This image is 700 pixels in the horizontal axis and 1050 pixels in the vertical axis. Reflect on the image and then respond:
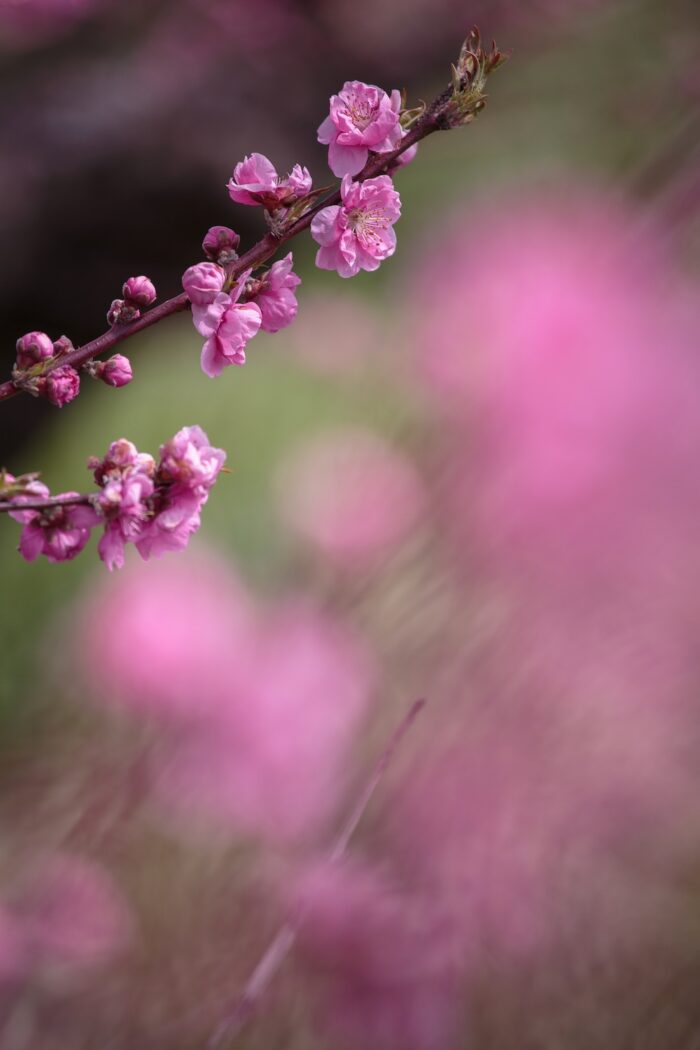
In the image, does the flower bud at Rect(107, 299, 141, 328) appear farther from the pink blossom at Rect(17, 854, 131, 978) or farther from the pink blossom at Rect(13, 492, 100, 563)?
the pink blossom at Rect(17, 854, 131, 978)

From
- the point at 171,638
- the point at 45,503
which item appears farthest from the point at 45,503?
the point at 171,638

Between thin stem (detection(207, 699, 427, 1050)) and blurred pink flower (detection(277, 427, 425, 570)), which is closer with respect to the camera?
thin stem (detection(207, 699, 427, 1050))

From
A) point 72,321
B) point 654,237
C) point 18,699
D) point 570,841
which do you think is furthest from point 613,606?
point 72,321

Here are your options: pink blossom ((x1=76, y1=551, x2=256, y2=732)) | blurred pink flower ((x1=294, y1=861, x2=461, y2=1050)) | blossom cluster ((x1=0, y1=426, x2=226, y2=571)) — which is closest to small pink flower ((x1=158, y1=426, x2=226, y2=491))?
blossom cluster ((x1=0, y1=426, x2=226, y2=571))

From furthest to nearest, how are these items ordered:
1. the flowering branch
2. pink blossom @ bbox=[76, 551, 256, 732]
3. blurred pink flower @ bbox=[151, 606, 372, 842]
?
pink blossom @ bbox=[76, 551, 256, 732]
blurred pink flower @ bbox=[151, 606, 372, 842]
the flowering branch

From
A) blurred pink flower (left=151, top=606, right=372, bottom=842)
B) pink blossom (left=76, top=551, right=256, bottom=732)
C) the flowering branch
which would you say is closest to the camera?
the flowering branch

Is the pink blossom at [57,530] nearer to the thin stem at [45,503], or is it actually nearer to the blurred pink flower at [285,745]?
the thin stem at [45,503]

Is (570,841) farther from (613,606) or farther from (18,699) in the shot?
(18,699)
